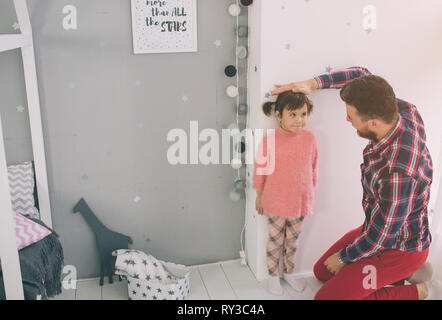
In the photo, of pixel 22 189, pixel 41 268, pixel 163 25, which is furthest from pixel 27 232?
pixel 163 25

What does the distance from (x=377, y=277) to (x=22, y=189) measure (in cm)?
161

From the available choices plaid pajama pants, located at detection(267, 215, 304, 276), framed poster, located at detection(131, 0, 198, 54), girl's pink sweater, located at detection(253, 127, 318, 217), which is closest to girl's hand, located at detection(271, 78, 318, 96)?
girl's pink sweater, located at detection(253, 127, 318, 217)

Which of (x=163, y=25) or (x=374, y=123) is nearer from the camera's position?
(x=374, y=123)

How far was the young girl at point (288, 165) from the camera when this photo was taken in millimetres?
1792

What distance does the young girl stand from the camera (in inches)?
70.5

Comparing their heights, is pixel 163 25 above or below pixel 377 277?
above

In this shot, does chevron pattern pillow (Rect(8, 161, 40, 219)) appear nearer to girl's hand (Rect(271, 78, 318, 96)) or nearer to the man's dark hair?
girl's hand (Rect(271, 78, 318, 96))

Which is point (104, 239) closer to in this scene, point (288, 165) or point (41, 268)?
point (41, 268)

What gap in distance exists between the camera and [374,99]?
1494mm

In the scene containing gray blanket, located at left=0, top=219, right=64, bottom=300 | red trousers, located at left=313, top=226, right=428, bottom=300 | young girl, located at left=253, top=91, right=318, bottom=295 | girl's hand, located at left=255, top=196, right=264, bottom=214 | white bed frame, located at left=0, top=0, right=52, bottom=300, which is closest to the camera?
white bed frame, located at left=0, top=0, right=52, bottom=300

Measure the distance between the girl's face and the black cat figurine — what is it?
997mm

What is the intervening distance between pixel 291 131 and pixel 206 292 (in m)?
0.90

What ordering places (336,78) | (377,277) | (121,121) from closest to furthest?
(377,277)
(336,78)
(121,121)

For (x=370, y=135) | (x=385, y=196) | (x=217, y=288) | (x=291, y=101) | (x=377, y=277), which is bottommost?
(x=217, y=288)
